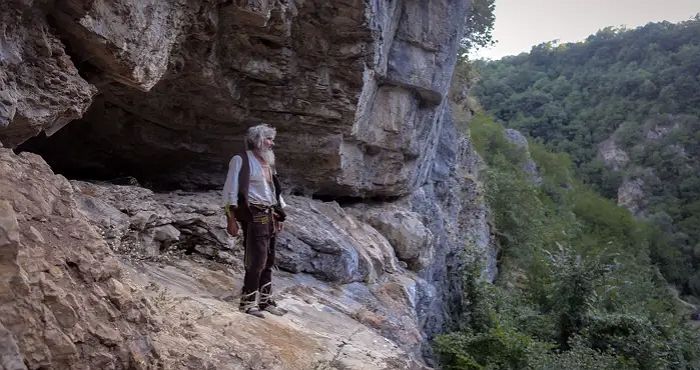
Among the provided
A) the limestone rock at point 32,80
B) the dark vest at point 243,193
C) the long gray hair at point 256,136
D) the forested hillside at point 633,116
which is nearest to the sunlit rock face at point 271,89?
the limestone rock at point 32,80

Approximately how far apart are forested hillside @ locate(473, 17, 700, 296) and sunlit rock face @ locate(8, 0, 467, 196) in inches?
1051

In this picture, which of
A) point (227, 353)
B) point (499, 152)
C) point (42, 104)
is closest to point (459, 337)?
point (227, 353)

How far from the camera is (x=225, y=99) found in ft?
22.1

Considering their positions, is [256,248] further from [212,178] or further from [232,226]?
[212,178]

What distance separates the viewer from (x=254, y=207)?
4.38 meters

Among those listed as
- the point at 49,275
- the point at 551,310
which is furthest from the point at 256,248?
the point at 551,310

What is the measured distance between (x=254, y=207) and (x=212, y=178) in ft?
12.5

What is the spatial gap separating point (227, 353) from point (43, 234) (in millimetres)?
1143

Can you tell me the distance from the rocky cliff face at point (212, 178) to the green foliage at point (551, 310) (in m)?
0.83

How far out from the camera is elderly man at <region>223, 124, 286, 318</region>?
14.1 feet

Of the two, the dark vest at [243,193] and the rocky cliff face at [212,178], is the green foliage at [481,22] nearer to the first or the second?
the rocky cliff face at [212,178]

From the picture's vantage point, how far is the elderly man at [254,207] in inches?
169

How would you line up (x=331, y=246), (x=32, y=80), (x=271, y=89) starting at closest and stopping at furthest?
(x=32, y=80), (x=331, y=246), (x=271, y=89)

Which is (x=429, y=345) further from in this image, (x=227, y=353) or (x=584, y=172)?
(x=584, y=172)
